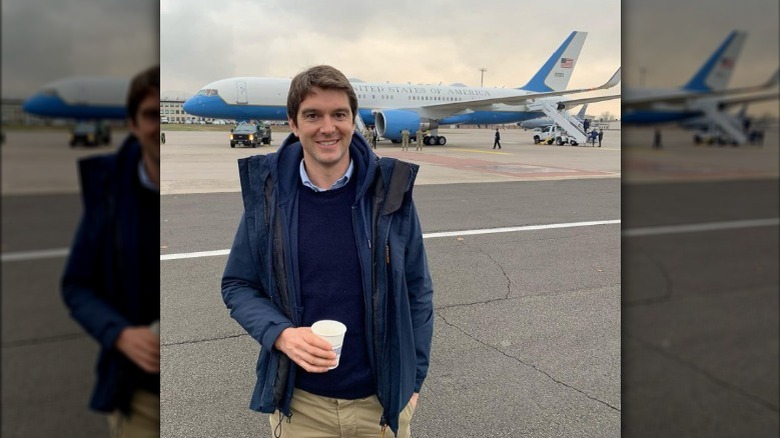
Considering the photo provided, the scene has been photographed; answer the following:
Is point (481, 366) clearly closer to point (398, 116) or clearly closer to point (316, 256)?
point (316, 256)

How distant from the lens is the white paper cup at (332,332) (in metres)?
1.43

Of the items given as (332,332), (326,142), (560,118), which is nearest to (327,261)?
(332,332)

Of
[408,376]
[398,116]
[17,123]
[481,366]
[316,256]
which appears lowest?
[481,366]

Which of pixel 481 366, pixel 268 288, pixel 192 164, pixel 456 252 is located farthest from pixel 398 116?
pixel 268 288

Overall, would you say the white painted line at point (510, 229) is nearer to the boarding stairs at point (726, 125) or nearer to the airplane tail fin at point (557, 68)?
the boarding stairs at point (726, 125)

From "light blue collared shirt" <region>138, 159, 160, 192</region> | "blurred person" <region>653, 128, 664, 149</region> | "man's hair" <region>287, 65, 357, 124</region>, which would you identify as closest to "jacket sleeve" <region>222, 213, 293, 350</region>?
"man's hair" <region>287, 65, 357, 124</region>

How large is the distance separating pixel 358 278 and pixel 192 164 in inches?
659

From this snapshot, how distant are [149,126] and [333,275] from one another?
1031mm

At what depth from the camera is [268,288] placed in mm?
1617

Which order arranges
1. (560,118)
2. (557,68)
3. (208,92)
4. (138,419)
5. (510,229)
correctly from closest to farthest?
(138,419) < (510,229) < (208,92) < (560,118) < (557,68)

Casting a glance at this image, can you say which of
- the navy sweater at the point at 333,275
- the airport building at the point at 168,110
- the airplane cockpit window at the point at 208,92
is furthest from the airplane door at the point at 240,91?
the navy sweater at the point at 333,275

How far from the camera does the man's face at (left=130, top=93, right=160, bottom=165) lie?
1.86ft

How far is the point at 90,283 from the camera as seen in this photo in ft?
1.85

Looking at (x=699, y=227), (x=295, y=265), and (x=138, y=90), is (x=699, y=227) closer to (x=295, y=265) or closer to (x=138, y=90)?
(x=138, y=90)
